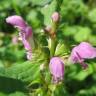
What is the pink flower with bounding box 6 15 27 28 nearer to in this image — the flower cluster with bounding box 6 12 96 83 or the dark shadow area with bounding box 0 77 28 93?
the flower cluster with bounding box 6 12 96 83

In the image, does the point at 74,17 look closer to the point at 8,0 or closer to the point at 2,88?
the point at 8,0

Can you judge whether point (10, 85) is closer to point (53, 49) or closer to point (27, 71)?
point (27, 71)

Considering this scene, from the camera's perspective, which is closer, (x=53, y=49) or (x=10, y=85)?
(x=53, y=49)

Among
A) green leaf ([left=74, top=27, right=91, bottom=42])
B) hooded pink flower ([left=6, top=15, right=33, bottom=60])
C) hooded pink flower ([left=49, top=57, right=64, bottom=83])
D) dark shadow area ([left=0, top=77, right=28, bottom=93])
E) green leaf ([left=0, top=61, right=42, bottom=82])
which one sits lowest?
green leaf ([left=74, top=27, right=91, bottom=42])

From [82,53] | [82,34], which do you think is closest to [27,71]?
[82,53]

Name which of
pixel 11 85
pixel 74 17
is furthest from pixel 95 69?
pixel 11 85

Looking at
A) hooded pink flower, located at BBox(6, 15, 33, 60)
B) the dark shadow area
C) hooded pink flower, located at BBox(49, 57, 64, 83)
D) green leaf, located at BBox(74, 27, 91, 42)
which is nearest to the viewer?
hooded pink flower, located at BBox(49, 57, 64, 83)

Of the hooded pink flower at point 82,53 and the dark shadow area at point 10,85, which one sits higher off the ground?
the hooded pink flower at point 82,53

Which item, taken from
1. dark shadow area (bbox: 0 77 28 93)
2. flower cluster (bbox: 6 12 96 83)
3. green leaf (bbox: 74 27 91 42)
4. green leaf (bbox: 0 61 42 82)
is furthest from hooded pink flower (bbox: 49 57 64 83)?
green leaf (bbox: 74 27 91 42)

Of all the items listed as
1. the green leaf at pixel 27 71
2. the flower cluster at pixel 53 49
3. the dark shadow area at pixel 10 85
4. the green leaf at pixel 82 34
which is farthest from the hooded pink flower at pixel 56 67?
the green leaf at pixel 82 34

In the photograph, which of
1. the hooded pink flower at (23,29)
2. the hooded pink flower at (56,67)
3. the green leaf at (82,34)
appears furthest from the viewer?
the green leaf at (82,34)

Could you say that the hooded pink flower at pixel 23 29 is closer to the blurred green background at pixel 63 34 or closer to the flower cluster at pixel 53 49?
the flower cluster at pixel 53 49
